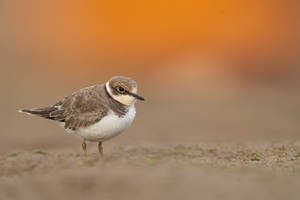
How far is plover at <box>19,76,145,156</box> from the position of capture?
998 centimetres

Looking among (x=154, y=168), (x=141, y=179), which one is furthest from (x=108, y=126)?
(x=141, y=179)

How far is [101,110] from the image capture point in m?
10.0

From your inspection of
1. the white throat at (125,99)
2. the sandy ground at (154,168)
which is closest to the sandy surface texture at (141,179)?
the sandy ground at (154,168)

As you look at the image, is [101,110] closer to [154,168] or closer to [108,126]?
[108,126]

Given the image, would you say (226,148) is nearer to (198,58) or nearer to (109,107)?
(109,107)

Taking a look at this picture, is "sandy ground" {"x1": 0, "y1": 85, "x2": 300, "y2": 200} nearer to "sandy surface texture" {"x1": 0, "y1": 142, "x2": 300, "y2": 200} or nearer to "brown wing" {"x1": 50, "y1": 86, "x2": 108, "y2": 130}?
"sandy surface texture" {"x1": 0, "y1": 142, "x2": 300, "y2": 200}

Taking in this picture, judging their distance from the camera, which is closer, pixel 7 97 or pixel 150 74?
pixel 7 97

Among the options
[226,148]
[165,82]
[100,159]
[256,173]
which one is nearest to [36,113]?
[100,159]

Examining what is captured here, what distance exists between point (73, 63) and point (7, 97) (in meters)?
11.6

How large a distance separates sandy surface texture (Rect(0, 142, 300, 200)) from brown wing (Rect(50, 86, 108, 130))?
0.87 metres

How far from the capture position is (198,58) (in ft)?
108

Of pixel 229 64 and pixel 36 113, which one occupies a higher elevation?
pixel 229 64

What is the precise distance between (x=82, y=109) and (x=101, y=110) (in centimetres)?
45

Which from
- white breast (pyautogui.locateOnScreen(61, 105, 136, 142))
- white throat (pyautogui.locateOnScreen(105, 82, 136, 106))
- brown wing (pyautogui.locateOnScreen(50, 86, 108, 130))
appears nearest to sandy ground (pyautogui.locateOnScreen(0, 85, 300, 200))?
white breast (pyautogui.locateOnScreen(61, 105, 136, 142))
